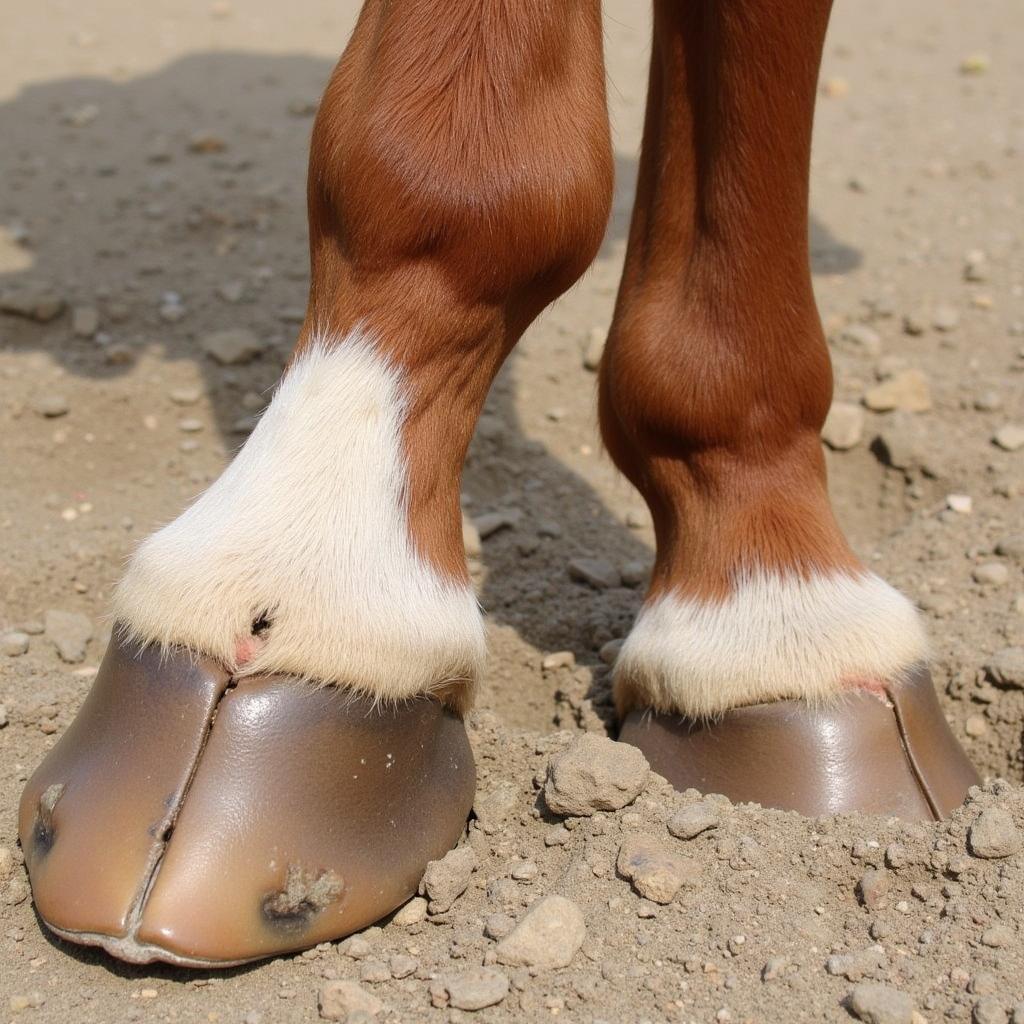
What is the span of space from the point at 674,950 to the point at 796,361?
647mm

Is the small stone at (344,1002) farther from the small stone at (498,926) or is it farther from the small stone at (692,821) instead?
the small stone at (692,821)

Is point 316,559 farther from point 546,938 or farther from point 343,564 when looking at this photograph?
point 546,938

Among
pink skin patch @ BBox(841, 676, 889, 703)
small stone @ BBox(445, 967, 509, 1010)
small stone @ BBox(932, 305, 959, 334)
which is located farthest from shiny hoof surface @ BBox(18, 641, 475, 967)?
small stone @ BBox(932, 305, 959, 334)

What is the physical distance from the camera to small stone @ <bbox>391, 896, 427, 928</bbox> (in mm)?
1235

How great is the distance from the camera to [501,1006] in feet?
3.63

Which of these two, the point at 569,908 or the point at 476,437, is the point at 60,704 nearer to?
the point at 569,908

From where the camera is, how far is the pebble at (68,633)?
166 centimetres

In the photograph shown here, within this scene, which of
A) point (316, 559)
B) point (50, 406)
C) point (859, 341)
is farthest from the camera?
point (859, 341)

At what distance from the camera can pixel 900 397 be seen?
8.02ft

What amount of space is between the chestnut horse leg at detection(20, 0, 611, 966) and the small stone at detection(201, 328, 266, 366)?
128 cm

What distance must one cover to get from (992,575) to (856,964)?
36.6 inches

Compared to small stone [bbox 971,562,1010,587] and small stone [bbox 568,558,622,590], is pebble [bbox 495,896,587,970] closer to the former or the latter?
small stone [bbox 568,558,622,590]

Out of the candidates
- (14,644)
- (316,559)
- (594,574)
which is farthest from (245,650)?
(594,574)

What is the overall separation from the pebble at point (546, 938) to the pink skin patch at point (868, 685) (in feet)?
1.29
